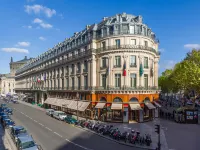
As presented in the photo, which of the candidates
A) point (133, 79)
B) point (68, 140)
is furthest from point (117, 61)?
point (68, 140)

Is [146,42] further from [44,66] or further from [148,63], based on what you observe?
[44,66]

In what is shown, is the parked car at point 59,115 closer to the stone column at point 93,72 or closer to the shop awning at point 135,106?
the stone column at point 93,72

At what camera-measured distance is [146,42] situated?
3900 cm

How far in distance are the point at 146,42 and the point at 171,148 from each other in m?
23.5

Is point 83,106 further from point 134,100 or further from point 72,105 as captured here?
point 134,100

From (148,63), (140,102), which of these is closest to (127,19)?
(148,63)

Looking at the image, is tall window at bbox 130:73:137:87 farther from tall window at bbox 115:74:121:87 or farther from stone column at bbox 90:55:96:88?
stone column at bbox 90:55:96:88

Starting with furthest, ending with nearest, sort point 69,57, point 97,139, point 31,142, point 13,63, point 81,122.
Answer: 1. point 13,63
2. point 69,57
3. point 81,122
4. point 97,139
5. point 31,142

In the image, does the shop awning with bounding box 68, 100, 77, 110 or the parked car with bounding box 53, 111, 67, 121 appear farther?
the shop awning with bounding box 68, 100, 77, 110

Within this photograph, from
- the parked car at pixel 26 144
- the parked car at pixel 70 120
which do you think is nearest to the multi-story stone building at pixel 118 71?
the parked car at pixel 70 120

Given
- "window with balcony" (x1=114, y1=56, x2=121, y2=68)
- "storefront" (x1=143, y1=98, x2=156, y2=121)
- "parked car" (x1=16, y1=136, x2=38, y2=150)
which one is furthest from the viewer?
"window with balcony" (x1=114, y1=56, x2=121, y2=68)

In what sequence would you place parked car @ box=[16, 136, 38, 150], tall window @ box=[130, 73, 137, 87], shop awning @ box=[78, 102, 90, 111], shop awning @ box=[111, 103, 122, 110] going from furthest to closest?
shop awning @ box=[78, 102, 90, 111], tall window @ box=[130, 73, 137, 87], shop awning @ box=[111, 103, 122, 110], parked car @ box=[16, 136, 38, 150]

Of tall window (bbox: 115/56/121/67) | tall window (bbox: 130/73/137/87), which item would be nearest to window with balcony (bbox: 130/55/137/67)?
tall window (bbox: 130/73/137/87)

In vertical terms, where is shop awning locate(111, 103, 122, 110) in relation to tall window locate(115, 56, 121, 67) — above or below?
below
